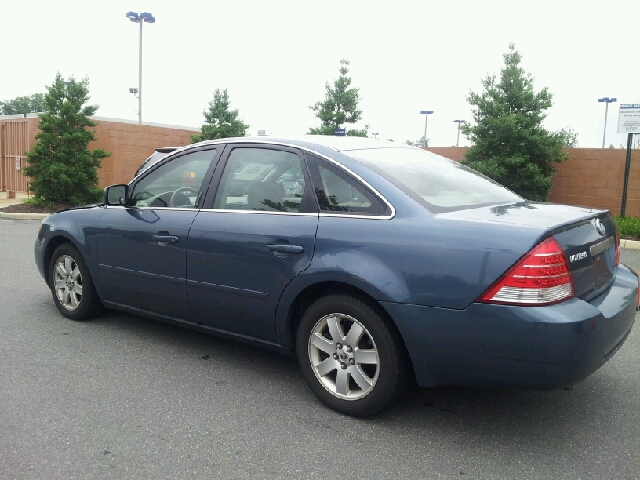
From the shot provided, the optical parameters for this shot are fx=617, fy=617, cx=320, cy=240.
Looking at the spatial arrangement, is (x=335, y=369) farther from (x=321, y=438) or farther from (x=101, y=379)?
(x=101, y=379)

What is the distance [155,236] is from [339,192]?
1475 mm

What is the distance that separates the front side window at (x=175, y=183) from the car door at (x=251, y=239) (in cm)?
20

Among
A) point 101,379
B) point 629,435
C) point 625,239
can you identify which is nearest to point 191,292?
point 101,379

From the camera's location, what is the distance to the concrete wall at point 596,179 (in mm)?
14547

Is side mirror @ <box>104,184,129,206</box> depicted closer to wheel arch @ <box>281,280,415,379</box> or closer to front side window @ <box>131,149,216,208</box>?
front side window @ <box>131,149,216,208</box>

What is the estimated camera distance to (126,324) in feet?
17.1

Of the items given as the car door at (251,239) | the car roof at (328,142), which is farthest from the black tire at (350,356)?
the car roof at (328,142)

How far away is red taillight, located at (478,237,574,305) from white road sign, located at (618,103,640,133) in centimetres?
1147

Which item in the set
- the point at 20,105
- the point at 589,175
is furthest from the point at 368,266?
the point at 20,105

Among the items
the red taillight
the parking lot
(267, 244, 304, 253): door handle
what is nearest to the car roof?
(267, 244, 304, 253): door handle

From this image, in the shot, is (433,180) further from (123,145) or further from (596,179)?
(123,145)

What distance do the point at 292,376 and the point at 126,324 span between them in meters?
1.87

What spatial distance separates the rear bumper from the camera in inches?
109

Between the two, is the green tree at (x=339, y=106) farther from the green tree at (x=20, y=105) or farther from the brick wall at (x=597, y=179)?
the green tree at (x=20, y=105)
